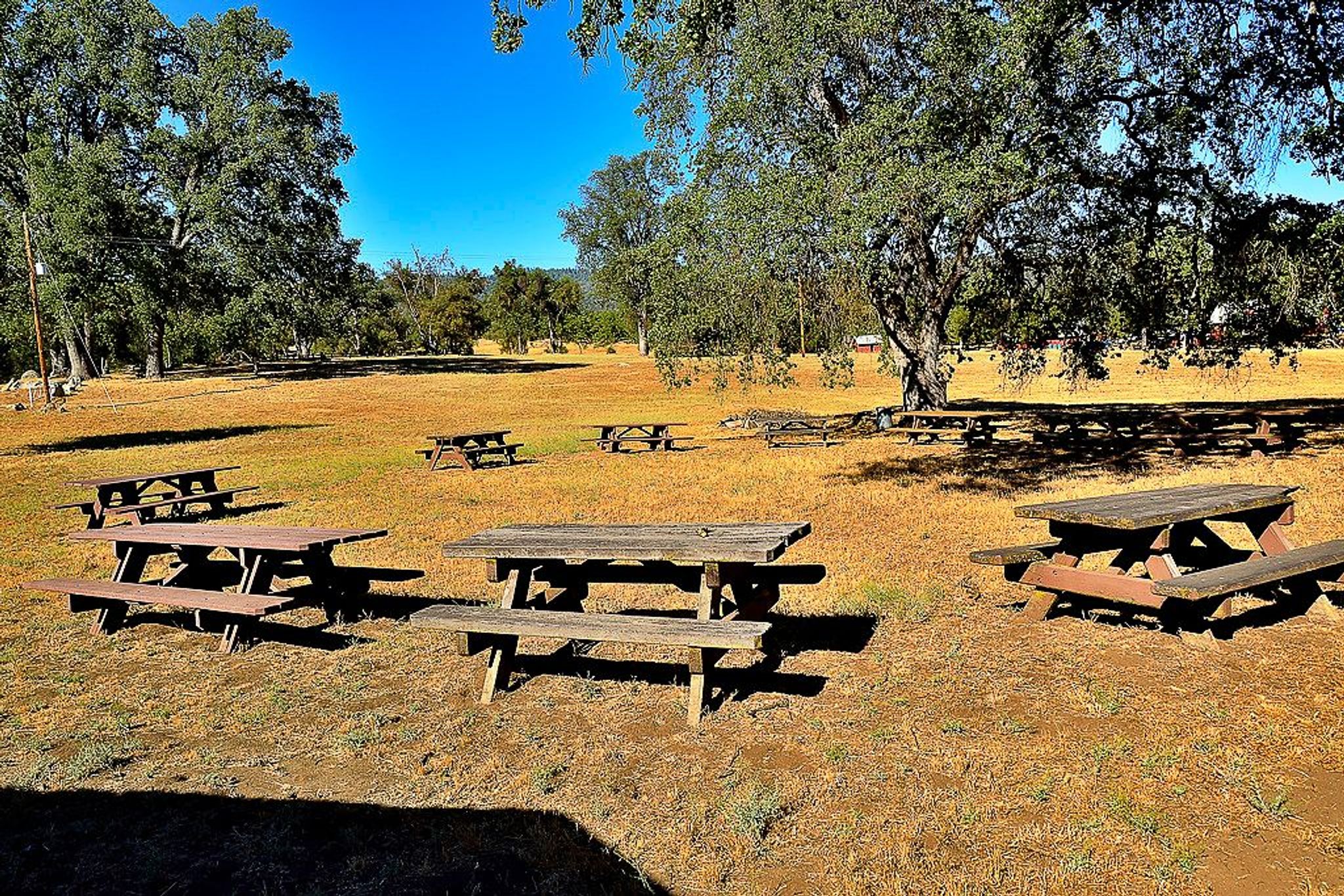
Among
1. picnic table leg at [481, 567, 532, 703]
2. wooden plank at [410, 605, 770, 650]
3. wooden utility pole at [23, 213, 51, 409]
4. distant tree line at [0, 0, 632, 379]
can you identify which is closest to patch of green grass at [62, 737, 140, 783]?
wooden plank at [410, 605, 770, 650]

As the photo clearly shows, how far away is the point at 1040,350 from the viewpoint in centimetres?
1667

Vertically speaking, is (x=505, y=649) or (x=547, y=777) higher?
(x=505, y=649)

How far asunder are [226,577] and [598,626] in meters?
4.09

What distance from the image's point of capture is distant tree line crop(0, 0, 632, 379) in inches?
1220

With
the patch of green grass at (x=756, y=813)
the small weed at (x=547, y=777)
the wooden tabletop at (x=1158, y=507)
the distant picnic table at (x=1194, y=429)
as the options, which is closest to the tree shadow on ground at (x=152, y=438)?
the small weed at (x=547, y=777)

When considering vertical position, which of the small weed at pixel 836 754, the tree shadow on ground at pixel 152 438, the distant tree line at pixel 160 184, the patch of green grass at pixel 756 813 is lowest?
the small weed at pixel 836 754

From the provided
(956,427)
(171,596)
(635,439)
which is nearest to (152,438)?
(635,439)

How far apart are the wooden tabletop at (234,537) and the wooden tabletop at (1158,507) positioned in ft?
15.6

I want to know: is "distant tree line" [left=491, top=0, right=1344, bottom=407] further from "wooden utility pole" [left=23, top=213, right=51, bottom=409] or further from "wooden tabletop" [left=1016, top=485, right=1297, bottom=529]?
"wooden utility pole" [left=23, top=213, right=51, bottom=409]

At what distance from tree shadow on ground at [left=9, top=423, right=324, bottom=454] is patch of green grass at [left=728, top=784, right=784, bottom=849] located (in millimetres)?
21183

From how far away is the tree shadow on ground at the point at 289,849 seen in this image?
3.05m

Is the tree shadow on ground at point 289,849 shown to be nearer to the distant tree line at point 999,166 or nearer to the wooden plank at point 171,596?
the wooden plank at point 171,596

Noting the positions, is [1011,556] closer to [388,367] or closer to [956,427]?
[956,427]

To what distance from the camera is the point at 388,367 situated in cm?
4884
